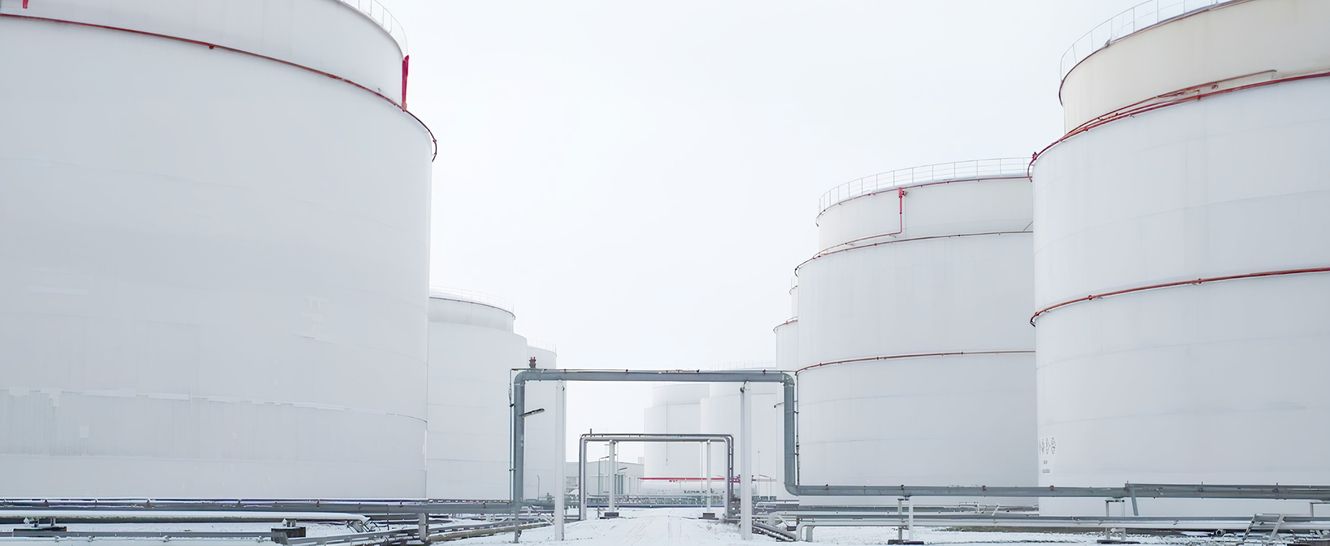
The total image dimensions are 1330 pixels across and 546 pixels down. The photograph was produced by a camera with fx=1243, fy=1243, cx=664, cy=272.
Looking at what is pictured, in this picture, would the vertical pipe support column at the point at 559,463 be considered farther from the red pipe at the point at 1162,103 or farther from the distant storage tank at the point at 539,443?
the distant storage tank at the point at 539,443

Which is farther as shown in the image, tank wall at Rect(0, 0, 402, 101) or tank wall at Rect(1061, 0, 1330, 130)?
tank wall at Rect(1061, 0, 1330, 130)

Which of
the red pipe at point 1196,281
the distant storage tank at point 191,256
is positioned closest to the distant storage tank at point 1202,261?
the red pipe at point 1196,281

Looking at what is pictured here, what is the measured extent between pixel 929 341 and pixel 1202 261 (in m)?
14.3

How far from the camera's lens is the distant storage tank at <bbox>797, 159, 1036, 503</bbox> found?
36312 mm

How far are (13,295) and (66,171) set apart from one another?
2.19 meters

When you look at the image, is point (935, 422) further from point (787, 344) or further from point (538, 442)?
point (538, 442)

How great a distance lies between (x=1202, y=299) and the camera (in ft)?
76.9

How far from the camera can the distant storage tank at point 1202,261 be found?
2239 cm

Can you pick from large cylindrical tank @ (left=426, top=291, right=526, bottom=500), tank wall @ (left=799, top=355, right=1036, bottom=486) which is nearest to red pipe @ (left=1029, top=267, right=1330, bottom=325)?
tank wall @ (left=799, top=355, right=1036, bottom=486)

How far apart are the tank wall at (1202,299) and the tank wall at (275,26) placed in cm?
1509

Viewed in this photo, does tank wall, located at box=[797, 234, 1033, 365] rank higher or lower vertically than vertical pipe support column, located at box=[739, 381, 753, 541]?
higher

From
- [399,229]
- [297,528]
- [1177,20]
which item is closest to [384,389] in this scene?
[399,229]

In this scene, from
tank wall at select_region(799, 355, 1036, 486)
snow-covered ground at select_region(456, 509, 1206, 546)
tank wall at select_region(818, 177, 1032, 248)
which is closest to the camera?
snow-covered ground at select_region(456, 509, 1206, 546)

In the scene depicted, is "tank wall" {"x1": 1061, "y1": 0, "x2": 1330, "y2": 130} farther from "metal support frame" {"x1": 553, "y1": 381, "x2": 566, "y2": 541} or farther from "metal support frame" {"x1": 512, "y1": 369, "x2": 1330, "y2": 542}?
"metal support frame" {"x1": 553, "y1": 381, "x2": 566, "y2": 541}
